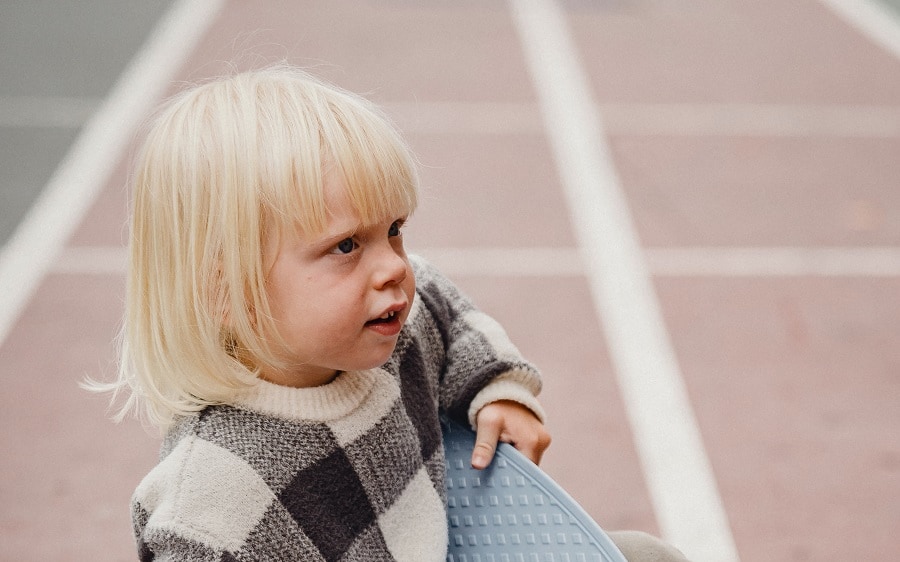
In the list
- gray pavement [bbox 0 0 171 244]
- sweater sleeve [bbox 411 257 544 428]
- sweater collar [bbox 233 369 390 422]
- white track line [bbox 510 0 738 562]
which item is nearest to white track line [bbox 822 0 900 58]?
white track line [bbox 510 0 738 562]

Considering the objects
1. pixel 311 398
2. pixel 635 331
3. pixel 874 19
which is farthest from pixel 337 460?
pixel 874 19

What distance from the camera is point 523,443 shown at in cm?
158

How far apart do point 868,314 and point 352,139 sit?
3.06m

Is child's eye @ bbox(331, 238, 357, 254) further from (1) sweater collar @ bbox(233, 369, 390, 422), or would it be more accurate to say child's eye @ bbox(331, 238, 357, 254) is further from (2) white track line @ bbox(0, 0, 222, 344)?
(2) white track line @ bbox(0, 0, 222, 344)

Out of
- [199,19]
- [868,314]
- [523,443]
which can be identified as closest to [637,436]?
[868,314]

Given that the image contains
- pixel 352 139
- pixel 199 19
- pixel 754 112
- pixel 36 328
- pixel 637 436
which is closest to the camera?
pixel 352 139

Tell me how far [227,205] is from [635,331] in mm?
2691

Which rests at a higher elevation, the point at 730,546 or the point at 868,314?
the point at 868,314

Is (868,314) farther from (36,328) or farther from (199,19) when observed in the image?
(199,19)

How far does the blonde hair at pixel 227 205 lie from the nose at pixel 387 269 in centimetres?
4

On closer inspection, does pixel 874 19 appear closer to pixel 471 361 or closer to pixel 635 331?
pixel 635 331

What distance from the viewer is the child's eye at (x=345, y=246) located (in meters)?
1.26

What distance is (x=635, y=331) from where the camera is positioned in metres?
3.77

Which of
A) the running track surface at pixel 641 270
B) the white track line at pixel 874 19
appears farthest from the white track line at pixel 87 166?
the white track line at pixel 874 19
